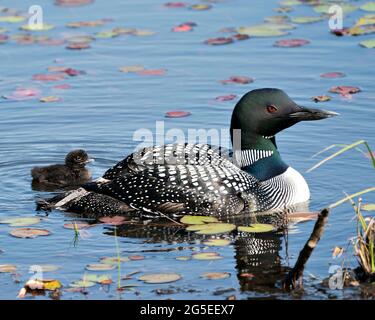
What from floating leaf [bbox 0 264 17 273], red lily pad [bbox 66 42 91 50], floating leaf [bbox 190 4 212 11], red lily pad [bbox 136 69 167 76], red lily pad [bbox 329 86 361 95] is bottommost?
floating leaf [bbox 0 264 17 273]

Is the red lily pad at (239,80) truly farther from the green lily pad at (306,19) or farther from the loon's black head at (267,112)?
the loon's black head at (267,112)

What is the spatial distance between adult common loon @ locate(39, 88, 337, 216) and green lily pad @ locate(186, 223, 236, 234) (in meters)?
0.33

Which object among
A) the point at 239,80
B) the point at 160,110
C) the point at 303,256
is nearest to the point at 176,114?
the point at 160,110

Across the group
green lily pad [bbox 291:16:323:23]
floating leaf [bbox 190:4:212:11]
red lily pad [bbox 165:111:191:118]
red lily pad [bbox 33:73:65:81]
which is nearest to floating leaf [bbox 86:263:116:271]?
red lily pad [bbox 165:111:191:118]

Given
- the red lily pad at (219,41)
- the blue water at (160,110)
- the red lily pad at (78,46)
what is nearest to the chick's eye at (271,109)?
the blue water at (160,110)

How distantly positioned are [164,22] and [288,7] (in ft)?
5.82

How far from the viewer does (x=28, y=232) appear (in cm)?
883

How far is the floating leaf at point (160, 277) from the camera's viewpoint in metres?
7.65

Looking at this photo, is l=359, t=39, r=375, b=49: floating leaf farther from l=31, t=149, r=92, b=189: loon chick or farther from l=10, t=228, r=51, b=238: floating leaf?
l=10, t=228, r=51, b=238: floating leaf

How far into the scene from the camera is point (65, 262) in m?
8.16

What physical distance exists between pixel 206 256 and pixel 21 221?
1.85m

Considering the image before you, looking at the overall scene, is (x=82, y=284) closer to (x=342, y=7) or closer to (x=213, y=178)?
(x=213, y=178)

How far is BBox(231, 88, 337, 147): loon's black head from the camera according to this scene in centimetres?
961

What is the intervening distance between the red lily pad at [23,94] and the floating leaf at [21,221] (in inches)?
132
